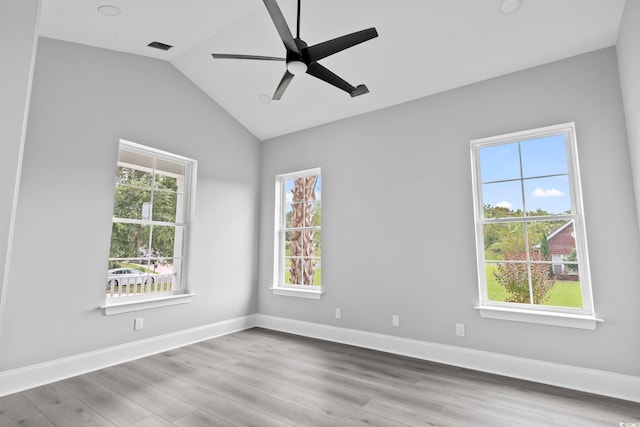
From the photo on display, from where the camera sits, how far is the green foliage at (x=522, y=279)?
3.07 m

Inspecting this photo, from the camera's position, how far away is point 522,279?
3180 millimetres

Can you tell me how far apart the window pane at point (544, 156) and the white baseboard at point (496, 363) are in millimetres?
1788

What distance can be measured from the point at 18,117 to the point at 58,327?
2013 millimetres

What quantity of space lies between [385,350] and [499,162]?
2452mm

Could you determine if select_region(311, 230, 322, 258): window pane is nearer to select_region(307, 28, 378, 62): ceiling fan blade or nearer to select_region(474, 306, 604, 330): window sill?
select_region(474, 306, 604, 330): window sill

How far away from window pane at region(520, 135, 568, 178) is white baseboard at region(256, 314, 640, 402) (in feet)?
5.87

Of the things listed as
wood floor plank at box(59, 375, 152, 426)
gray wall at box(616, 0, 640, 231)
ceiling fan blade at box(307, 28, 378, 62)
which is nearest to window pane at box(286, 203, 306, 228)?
ceiling fan blade at box(307, 28, 378, 62)

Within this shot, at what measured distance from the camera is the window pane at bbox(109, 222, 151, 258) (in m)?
3.48

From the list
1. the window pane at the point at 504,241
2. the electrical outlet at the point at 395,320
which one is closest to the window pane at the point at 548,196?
the window pane at the point at 504,241

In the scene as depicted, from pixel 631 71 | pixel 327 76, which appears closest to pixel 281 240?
A: pixel 327 76

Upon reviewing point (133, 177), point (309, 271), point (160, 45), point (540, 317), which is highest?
point (160, 45)

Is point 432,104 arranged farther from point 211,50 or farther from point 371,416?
point 371,416

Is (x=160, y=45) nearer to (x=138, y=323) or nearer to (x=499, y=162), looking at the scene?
(x=138, y=323)

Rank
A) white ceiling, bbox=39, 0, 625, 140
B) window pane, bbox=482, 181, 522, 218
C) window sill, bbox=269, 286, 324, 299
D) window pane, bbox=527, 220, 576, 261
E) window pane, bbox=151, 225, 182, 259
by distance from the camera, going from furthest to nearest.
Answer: window sill, bbox=269, 286, 324, 299 → window pane, bbox=151, 225, 182, 259 → window pane, bbox=482, 181, 522, 218 → window pane, bbox=527, 220, 576, 261 → white ceiling, bbox=39, 0, 625, 140
